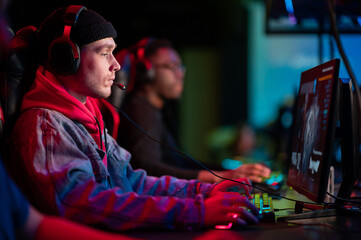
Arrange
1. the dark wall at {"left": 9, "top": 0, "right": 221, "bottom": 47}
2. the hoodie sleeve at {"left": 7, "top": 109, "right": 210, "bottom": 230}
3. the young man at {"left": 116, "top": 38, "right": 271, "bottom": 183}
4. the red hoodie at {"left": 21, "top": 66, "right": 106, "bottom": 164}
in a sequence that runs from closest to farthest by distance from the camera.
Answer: the hoodie sleeve at {"left": 7, "top": 109, "right": 210, "bottom": 230} < the red hoodie at {"left": 21, "top": 66, "right": 106, "bottom": 164} < the young man at {"left": 116, "top": 38, "right": 271, "bottom": 183} < the dark wall at {"left": 9, "top": 0, "right": 221, "bottom": 47}

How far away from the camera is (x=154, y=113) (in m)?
2.11

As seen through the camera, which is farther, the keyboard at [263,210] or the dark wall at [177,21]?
the dark wall at [177,21]

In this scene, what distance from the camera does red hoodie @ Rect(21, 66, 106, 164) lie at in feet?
3.42

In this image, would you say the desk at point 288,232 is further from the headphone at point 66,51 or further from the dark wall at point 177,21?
the dark wall at point 177,21

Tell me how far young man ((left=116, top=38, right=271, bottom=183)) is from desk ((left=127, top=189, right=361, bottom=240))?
514 mm

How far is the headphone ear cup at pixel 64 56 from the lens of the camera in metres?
1.06

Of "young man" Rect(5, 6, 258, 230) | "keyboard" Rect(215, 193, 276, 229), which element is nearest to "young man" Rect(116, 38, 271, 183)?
"keyboard" Rect(215, 193, 276, 229)

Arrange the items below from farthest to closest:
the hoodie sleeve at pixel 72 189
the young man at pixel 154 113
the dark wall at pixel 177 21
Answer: the dark wall at pixel 177 21, the young man at pixel 154 113, the hoodie sleeve at pixel 72 189

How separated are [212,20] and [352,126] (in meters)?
5.83

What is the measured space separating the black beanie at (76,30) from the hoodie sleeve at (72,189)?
223 millimetres

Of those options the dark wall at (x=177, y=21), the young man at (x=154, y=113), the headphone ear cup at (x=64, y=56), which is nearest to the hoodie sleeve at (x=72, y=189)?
the headphone ear cup at (x=64, y=56)

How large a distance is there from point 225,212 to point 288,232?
16 cm

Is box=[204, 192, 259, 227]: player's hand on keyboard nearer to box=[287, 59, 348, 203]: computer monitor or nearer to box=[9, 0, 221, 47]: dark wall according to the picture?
box=[287, 59, 348, 203]: computer monitor

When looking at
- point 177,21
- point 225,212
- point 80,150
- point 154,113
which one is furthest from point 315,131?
point 177,21
